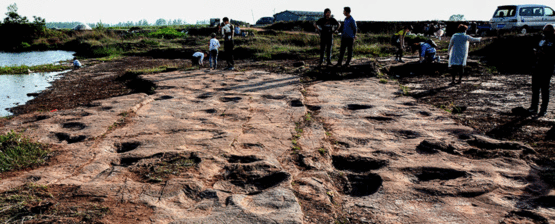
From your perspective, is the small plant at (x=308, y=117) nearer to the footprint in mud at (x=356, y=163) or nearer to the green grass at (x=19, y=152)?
the footprint in mud at (x=356, y=163)

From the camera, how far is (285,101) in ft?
17.0

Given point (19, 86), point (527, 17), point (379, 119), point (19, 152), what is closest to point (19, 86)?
point (19, 86)

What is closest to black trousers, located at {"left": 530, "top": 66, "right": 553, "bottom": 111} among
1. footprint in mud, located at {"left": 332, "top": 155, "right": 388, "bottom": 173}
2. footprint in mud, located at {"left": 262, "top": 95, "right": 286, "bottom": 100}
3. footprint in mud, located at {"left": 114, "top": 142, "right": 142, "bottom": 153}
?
footprint in mud, located at {"left": 332, "top": 155, "right": 388, "bottom": 173}

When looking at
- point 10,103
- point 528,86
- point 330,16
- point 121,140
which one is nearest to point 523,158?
point 121,140

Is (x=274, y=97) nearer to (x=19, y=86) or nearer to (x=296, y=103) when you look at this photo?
(x=296, y=103)

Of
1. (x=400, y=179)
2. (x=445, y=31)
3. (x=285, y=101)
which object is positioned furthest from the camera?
(x=445, y=31)

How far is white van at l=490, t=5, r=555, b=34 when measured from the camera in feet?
49.8

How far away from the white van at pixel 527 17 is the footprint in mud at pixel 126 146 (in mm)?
17414

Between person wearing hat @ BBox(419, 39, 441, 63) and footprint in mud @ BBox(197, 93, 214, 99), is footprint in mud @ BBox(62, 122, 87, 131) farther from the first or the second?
person wearing hat @ BBox(419, 39, 441, 63)

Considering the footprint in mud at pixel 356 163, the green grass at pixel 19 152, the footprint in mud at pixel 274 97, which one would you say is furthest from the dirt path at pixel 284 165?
the footprint in mud at pixel 274 97

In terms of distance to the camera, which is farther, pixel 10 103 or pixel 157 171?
pixel 10 103

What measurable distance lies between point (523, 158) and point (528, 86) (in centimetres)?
423

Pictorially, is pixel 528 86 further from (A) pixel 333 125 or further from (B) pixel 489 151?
(A) pixel 333 125

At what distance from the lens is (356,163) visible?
300 cm
